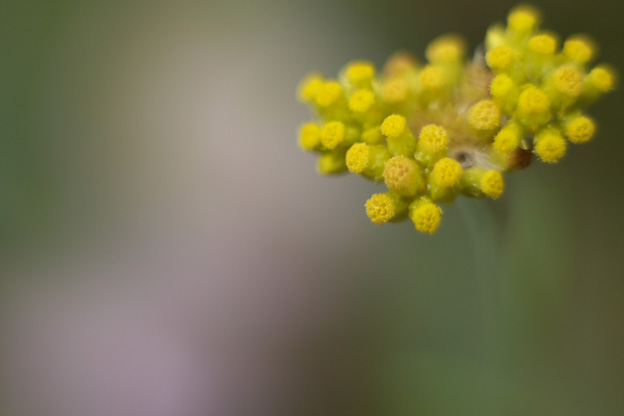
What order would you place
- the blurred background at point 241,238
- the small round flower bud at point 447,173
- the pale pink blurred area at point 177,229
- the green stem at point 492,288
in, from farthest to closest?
the pale pink blurred area at point 177,229 < the blurred background at point 241,238 < the green stem at point 492,288 < the small round flower bud at point 447,173

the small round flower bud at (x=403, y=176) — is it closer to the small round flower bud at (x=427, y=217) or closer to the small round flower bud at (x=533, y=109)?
the small round flower bud at (x=427, y=217)

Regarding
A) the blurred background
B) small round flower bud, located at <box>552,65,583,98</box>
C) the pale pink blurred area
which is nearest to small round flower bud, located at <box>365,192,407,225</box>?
small round flower bud, located at <box>552,65,583,98</box>

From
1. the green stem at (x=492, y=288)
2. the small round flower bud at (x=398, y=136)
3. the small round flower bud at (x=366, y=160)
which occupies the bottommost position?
the green stem at (x=492, y=288)

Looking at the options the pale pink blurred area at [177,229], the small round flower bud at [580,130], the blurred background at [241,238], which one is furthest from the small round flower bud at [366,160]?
the pale pink blurred area at [177,229]

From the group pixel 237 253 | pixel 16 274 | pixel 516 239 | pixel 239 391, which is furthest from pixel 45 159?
pixel 516 239

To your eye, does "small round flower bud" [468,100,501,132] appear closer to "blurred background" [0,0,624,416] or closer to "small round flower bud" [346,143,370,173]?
"small round flower bud" [346,143,370,173]

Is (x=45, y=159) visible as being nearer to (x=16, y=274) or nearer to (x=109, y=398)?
(x=16, y=274)

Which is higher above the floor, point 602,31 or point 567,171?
point 602,31

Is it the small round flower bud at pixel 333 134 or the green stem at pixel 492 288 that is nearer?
the small round flower bud at pixel 333 134
